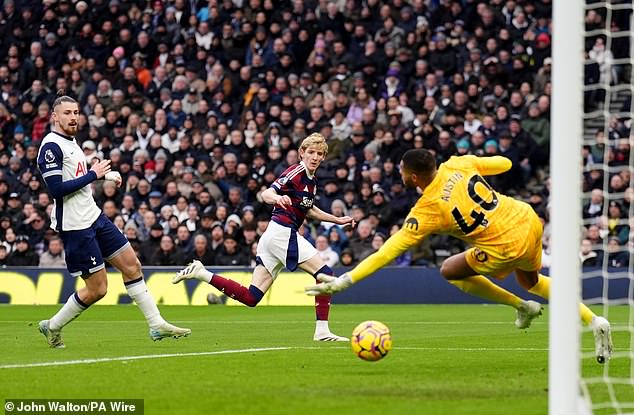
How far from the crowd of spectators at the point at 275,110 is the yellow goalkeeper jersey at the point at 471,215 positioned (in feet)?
33.8

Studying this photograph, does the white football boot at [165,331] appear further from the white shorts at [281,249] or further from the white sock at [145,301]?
the white shorts at [281,249]

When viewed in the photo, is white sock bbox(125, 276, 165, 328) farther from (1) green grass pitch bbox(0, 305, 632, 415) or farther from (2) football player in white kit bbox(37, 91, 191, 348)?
(1) green grass pitch bbox(0, 305, 632, 415)

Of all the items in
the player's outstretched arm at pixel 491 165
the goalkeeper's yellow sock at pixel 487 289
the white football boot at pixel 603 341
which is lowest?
the white football boot at pixel 603 341

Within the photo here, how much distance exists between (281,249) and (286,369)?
4020mm

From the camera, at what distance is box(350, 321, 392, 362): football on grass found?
379 inches

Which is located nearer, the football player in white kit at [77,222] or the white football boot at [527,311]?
the white football boot at [527,311]

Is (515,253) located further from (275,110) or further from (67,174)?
(275,110)

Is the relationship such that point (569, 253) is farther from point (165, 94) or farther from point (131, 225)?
point (165, 94)

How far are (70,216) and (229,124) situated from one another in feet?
47.0

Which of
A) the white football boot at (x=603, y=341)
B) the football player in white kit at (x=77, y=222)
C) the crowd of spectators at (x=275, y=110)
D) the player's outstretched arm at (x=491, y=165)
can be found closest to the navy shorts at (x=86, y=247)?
the football player in white kit at (x=77, y=222)

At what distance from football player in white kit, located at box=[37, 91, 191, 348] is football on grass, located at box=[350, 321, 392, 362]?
2.94 meters

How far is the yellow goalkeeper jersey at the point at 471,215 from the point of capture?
9.50 m

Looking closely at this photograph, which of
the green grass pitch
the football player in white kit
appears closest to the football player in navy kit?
the green grass pitch

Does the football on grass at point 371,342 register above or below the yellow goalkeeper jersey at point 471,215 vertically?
below
